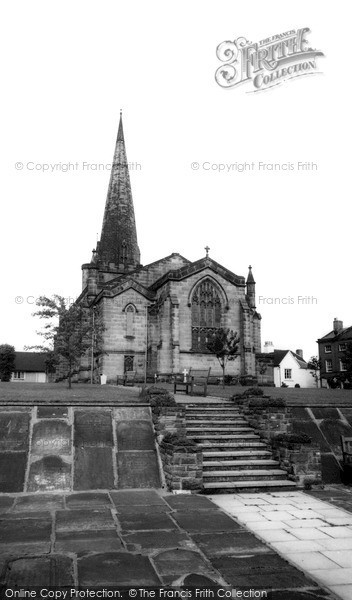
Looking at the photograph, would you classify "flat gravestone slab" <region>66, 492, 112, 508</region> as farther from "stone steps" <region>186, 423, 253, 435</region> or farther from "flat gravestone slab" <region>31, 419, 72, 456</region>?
"stone steps" <region>186, 423, 253, 435</region>

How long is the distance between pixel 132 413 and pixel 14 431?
120 inches

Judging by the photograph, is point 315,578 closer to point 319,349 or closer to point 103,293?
point 103,293

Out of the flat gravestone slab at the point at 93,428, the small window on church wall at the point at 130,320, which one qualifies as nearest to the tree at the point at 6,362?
the small window on church wall at the point at 130,320

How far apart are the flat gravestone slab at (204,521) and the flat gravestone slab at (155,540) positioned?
406 millimetres

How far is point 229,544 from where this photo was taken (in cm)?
670

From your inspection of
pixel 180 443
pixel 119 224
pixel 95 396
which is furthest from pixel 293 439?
pixel 119 224

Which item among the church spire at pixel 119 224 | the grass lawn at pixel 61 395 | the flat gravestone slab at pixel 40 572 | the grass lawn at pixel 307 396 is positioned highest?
the church spire at pixel 119 224

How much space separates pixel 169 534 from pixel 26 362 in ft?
234

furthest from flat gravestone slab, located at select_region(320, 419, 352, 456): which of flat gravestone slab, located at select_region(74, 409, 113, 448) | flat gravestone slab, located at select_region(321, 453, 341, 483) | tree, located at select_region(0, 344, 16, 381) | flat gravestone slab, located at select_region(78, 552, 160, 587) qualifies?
tree, located at select_region(0, 344, 16, 381)

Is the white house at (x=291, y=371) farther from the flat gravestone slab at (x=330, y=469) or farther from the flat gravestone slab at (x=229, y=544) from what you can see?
the flat gravestone slab at (x=229, y=544)

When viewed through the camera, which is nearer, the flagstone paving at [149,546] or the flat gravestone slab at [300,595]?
the flat gravestone slab at [300,595]

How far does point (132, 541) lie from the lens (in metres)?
6.72

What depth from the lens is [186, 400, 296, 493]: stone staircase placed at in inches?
416

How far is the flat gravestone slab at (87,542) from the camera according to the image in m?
6.29
